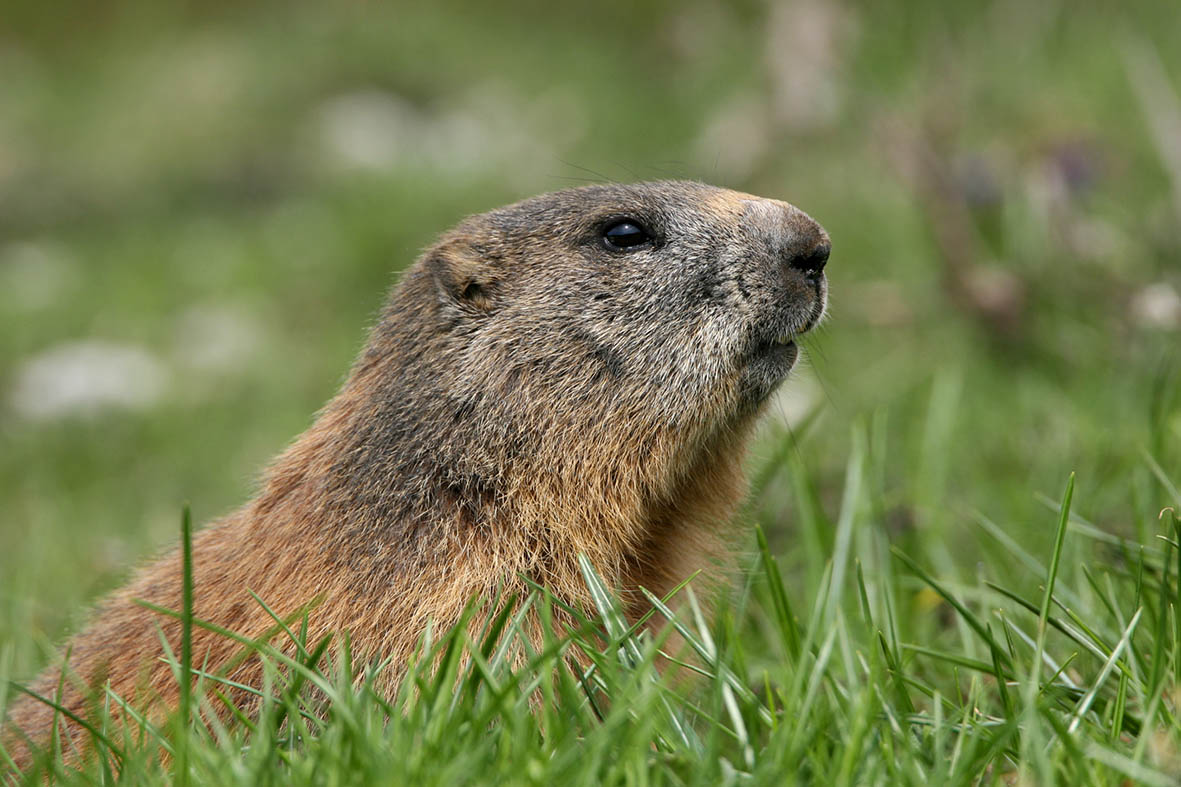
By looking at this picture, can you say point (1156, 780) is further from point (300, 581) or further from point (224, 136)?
point (224, 136)

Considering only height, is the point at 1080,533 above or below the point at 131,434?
below

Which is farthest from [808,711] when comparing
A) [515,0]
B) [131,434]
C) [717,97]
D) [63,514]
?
[515,0]

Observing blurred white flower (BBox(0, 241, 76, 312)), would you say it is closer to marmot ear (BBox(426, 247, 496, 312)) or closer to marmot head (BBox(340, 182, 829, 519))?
marmot ear (BBox(426, 247, 496, 312))

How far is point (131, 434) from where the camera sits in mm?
8141

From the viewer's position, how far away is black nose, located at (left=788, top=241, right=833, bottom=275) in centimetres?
354

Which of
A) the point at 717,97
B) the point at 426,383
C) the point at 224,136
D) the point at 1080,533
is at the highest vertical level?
the point at 224,136

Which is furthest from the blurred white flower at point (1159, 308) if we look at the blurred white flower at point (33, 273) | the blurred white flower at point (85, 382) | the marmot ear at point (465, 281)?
the blurred white flower at point (33, 273)

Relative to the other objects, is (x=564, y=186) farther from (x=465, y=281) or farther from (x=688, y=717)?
(x=688, y=717)

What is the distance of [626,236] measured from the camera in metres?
3.71

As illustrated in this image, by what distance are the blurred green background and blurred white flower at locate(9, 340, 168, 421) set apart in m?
0.03

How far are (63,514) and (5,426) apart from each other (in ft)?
6.29

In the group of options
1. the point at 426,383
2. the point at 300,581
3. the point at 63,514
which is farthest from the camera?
the point at 63,514

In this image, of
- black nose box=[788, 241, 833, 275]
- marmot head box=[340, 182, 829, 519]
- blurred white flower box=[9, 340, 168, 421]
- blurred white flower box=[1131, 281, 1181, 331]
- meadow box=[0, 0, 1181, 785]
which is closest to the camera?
meadow box=[0, 0, 1181, 785]

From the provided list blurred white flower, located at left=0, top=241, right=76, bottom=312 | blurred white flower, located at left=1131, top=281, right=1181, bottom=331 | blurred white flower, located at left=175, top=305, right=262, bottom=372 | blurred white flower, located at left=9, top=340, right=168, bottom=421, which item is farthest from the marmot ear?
blurred white flower, located at left=0, top=241, right=76, bottom=312
